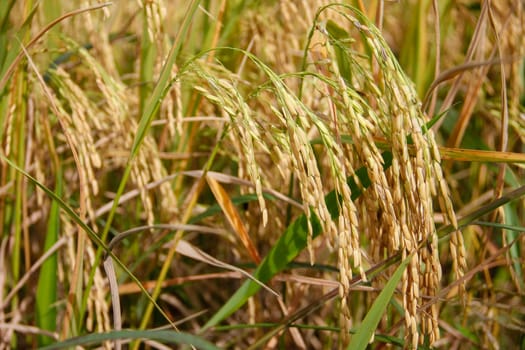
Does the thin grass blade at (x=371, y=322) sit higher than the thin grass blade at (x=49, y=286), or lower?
higher

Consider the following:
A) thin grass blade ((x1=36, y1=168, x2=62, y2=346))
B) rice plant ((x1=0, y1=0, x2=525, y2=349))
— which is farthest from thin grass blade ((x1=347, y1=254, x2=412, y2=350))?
thin grass blade ((x1=36, y1=168, x2=62, y2=346))

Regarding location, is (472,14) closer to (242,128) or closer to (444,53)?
(444,53)

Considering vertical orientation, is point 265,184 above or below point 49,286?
above

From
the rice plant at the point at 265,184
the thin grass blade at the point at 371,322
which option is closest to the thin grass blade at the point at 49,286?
the rice plant at the point at 265,184

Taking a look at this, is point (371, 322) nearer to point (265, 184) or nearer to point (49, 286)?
point (265, 184)

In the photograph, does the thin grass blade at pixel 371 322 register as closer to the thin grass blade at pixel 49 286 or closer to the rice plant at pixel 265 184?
the rice plant at pixel 265 184

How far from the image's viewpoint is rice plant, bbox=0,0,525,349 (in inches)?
35.6

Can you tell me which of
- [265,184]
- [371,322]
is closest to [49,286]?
[265,184]

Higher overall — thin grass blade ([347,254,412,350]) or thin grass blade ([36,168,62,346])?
thin grass blade ([347,254,412,350])

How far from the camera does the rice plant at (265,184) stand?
0.90 meters

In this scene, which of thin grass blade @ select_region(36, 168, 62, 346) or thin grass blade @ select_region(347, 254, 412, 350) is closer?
thin grass blade @ select_region(347, 254, 412, 350)

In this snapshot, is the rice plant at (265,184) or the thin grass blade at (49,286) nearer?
the rice plant at (265,184)

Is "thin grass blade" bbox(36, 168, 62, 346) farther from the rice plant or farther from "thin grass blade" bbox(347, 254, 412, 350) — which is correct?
"thin grass blade" bbox(347, 254, 412, 350)

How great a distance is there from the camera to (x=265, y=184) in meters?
1.31
